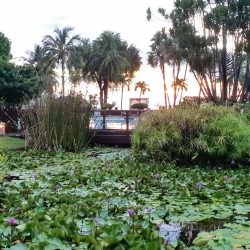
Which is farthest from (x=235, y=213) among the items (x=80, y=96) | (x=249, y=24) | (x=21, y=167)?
(x=249, y=24)

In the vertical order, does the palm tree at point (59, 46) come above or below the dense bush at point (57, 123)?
above

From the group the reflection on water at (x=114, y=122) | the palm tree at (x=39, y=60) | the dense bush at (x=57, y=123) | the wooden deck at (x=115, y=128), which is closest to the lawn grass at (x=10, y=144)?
the dense bush at (x=57, y=123)

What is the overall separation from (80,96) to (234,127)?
15.4 feet

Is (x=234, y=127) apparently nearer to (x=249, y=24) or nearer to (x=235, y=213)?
(x=235, y=213)

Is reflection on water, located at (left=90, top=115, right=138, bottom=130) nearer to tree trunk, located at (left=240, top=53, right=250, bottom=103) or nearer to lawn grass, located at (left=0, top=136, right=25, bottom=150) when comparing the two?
lawn grass, located at (left=0, top=136, right=25, bottom=150)

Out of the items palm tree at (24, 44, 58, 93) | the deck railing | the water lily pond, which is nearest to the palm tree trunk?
the deck railing

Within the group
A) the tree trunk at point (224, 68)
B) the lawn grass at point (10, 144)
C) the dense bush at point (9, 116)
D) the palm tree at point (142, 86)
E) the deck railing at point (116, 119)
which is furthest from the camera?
the palm tree at point (142, 86)

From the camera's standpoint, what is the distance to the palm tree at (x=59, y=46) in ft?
116

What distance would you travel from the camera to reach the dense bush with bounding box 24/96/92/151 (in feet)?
33.7

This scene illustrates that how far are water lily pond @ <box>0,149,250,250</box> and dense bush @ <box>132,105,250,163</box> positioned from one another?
466 mm

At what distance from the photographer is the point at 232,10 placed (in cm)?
1467

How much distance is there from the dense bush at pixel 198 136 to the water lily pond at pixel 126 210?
466 mm

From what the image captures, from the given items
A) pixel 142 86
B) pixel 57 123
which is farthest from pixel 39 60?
pixel 57 123

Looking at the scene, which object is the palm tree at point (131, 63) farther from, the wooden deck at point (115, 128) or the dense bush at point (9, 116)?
the wooden deck at point (115, 128)
